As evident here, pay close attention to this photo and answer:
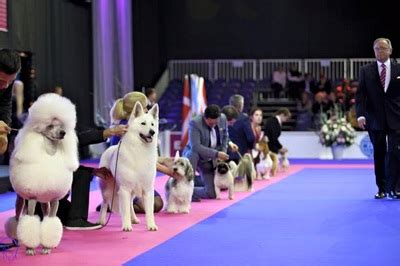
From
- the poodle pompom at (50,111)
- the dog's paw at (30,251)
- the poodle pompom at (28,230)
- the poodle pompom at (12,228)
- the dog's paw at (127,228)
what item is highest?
the poodle pompom at (50,111)

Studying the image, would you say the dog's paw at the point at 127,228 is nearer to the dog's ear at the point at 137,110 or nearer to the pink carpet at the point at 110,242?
the pink carpet at the point at 110,242

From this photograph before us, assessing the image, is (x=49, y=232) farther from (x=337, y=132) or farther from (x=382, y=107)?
(x=337, y=132)

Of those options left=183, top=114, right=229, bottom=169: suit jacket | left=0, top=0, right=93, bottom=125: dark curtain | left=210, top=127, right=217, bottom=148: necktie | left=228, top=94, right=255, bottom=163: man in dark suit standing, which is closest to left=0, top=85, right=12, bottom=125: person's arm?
left=183, top=114, right=229, bottom=169: suit jacket

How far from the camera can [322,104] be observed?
18.4 metres

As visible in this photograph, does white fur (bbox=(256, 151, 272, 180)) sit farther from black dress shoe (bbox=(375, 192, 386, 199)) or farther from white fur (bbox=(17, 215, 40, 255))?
white fur (bbox=(17, 215, 40, 255))

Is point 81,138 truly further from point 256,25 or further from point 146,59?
point 256,25

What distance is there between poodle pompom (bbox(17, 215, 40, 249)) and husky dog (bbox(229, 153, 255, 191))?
4417 mm

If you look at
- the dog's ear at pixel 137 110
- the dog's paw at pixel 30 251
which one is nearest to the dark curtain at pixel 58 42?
the dog's ear at pixel 137 110

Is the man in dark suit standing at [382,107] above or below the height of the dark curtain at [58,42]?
below

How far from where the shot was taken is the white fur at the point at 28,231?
4336 mm

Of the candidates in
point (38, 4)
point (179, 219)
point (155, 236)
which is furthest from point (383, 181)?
point (38, 4)

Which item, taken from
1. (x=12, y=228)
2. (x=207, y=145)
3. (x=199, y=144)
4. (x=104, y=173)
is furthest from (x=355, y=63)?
(x=12, y=228)

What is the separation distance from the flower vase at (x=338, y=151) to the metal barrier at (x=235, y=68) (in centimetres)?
578

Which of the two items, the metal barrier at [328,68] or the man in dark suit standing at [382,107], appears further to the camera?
the metal barrier at [328,68]
